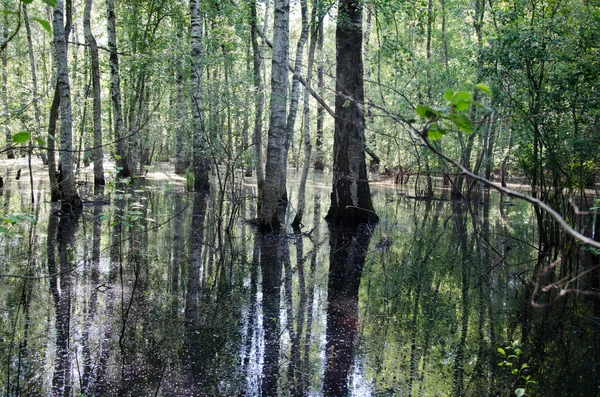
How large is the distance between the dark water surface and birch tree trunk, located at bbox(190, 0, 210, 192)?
175 inches

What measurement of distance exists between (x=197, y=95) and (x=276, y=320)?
7.78m

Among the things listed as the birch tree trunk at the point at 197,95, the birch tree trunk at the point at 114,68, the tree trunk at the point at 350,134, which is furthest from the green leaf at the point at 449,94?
the birch tree trunk at the point at 114,68

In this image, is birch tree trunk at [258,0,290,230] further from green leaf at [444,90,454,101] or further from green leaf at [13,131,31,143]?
green leaf at [444,90,454,101]

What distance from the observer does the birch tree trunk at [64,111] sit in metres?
9.69

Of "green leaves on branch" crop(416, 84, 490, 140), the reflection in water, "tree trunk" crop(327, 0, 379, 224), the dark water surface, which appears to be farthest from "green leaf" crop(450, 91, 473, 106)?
"tree trunk" crop(327, 0, 379, 224)

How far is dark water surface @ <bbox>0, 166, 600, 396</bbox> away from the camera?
12.0 feet

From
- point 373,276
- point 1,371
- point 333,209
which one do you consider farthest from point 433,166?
point 1,371

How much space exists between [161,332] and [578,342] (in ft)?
12.8

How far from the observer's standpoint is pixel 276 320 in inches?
191

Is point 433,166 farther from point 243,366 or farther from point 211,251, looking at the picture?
point 243,366

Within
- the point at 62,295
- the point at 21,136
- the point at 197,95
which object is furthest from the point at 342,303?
the point at 197,95

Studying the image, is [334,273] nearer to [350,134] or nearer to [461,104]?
[350,134]

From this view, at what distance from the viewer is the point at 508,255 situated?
8.45 m

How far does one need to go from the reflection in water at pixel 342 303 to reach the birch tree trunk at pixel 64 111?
5.51 meters
